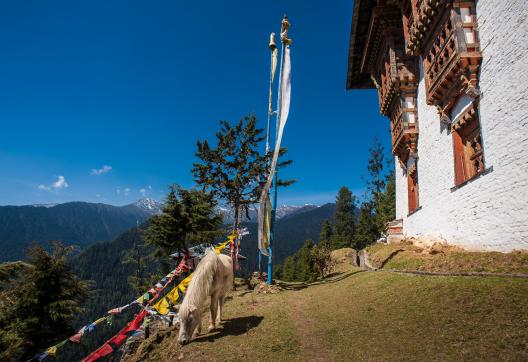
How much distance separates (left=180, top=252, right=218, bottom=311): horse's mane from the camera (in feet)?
25.3

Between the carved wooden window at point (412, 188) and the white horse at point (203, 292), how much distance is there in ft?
49.9

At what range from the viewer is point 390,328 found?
7.22 metres

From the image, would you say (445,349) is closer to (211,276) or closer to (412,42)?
(211,276)

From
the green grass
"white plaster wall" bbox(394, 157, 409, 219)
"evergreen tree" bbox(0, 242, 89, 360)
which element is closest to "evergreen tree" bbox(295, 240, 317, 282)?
"white plaster wall" bbox(394, 157, 409, 219)

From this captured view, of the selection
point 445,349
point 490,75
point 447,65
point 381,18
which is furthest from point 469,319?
point 381,18

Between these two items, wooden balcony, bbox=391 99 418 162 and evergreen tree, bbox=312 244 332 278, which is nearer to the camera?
wooden balcony, bbox=391 99 418 162

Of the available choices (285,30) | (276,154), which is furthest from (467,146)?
(285,30)

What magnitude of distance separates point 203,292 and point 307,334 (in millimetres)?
3017

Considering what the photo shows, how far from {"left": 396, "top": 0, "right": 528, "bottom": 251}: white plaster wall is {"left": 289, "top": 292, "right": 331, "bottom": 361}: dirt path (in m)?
6.98

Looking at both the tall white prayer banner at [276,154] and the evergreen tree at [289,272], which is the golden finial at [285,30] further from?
the evergreen tree at [289,272]

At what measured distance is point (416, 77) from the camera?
19.5 metres

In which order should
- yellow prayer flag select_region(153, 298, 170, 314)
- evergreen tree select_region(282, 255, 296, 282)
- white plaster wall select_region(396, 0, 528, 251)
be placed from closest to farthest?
white plaster wall select_region(396, 0, 528, 251), yellow prayer flag select_region(153, 298, 170, 314), evergreen tree select_region(282, 255, 296, 282)

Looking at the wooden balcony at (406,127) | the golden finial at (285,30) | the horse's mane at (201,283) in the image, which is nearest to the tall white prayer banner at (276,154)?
the golden finial at (285,30)

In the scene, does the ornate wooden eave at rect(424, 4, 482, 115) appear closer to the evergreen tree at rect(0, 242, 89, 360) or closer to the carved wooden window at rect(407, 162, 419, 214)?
the carved wooden window at rect(407, 162, 419, 214)
